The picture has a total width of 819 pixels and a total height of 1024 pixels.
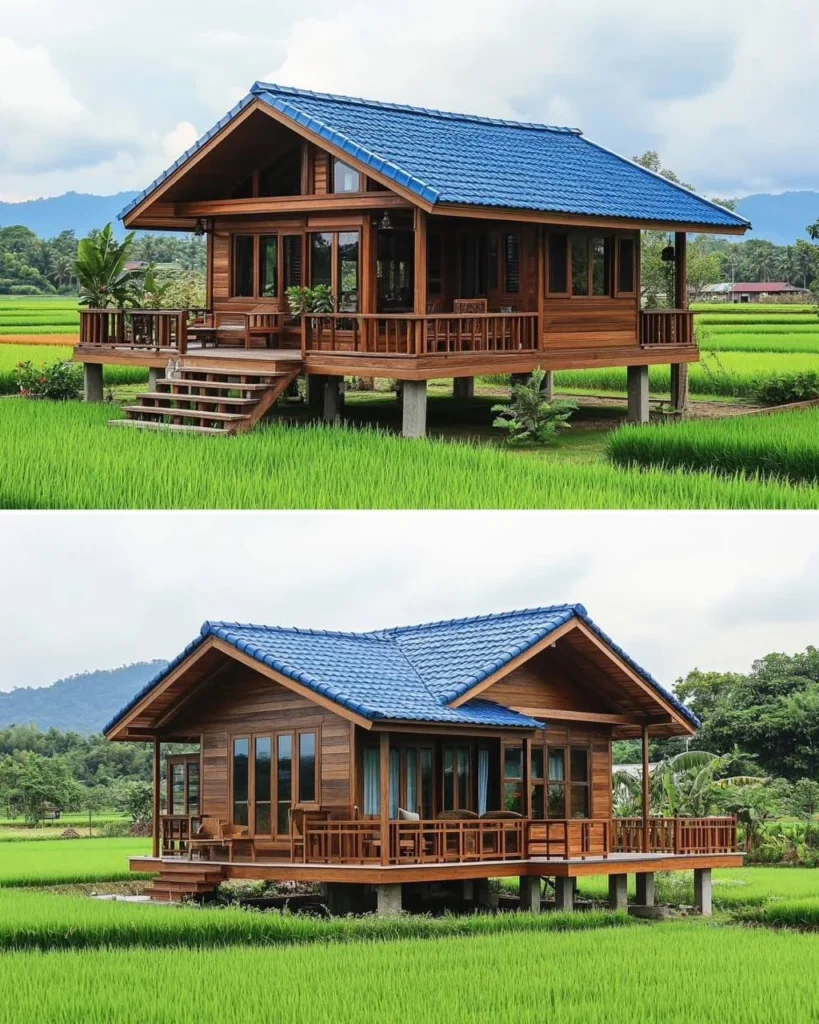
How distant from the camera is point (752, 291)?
4902 inches

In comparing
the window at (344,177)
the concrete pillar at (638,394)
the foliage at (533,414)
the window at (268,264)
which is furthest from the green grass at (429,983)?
the concrete pillar at (638,394)

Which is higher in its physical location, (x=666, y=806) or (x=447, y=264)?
(x=447, y=264)

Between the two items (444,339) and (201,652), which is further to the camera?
(444,339)

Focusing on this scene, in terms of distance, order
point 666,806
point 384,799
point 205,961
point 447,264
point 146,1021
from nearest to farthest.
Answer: point 146,1021
point 205,961
point 384,799
point 447,264
point 666,806

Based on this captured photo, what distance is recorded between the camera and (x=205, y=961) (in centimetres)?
1516

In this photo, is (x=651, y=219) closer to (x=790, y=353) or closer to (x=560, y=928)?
(x=560, y=928)

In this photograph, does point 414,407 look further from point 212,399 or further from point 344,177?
point 344,177

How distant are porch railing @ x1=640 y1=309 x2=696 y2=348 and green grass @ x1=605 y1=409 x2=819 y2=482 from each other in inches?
216

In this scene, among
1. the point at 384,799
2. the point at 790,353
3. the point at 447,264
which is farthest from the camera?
the point at 790,353

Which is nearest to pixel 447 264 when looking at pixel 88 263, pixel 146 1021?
pixel 88 263

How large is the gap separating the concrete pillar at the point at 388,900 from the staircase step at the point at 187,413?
758 centimetres

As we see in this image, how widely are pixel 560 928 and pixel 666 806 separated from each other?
42.5 feet

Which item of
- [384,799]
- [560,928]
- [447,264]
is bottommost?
[560,928]

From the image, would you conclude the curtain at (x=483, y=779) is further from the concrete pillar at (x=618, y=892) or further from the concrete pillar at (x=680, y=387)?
the concrete pillar at (x=680, y=387)
